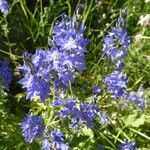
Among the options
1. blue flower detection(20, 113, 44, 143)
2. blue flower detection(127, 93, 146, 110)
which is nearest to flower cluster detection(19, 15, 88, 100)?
blue flower detection(20, 113, 44, 143)

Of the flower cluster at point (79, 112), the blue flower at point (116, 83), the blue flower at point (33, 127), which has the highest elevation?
the blue flower at point (116, 83)

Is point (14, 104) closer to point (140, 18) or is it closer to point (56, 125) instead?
point (56, 125)

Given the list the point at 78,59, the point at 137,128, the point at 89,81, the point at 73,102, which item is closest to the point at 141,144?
the point at 137,128

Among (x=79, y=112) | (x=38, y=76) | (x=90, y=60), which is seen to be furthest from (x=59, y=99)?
(x=90, y=60)

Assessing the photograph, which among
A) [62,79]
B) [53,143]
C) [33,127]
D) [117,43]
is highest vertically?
[117,43]

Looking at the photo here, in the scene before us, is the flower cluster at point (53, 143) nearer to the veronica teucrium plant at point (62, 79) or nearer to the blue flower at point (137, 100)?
the veronica teucrium plant at point (62, 79)

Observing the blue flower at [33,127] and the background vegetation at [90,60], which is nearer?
the blue flower at [33,127]

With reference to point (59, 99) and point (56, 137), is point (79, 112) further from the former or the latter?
point (56, 137)

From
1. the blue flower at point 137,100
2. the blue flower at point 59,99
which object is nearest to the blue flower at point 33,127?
the blue flower at point 59,99
